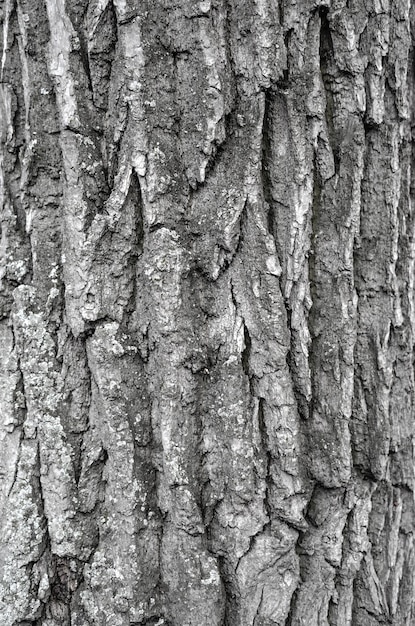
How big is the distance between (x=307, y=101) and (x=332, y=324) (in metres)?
0.49

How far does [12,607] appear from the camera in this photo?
3.90 ft

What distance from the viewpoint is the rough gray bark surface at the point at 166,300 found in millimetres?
1188

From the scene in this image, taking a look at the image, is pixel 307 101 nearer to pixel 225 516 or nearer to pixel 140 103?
pixel 140 103

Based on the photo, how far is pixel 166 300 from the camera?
3.92 feet

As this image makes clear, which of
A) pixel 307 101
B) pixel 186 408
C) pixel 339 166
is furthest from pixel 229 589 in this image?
pixel 307 101

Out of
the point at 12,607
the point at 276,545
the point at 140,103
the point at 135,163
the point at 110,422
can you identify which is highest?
the point at 140,103

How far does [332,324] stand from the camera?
1273 millimetres

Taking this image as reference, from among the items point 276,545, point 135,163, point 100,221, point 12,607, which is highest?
point 135,163

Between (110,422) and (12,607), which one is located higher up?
(110,422)

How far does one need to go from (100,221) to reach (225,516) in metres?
0.69

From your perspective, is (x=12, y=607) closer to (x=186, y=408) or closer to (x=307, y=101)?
(x=186, y=408)

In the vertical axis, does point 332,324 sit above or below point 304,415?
above

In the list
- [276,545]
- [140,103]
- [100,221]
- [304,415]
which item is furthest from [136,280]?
[276,545]

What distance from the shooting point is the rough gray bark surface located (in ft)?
3.90
